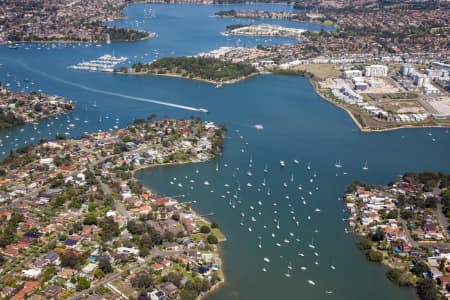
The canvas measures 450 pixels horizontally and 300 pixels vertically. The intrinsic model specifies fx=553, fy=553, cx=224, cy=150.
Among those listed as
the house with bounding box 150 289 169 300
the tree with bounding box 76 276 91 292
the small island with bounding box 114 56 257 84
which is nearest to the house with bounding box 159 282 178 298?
the house with bounding box 150 289 169 300

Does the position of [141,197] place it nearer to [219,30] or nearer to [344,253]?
[344,253]

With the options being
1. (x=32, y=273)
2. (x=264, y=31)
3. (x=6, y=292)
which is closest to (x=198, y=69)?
(x=264, y=31)

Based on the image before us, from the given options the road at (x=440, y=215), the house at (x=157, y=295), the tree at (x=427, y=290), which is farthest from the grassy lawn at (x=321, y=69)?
the house at (x=157, y=295)

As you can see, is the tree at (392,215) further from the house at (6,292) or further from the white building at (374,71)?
the white building at (374,71)

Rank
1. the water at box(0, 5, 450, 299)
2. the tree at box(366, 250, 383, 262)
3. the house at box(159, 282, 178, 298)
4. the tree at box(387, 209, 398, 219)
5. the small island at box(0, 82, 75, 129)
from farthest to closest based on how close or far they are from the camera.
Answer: the small island at box(0, 82, 75, 129) → the tree at box(387, 209, 398, 219) → the tree at box(366, 250, 383, 262) → the water at box(0, 5, 450, 299) → the house at box(159, 282, 178, 298)

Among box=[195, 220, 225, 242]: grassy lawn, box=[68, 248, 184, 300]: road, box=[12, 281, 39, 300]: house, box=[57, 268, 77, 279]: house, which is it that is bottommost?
box=[195, 220, 225, 242]: grassy lawn

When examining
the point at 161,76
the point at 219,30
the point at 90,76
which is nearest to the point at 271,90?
the point at 161,76

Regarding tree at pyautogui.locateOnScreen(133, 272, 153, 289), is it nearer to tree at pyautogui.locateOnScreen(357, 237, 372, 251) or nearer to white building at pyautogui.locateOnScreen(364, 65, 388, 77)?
tree at pyautogui.locateOnScreen(357, 237, 372, 251)
